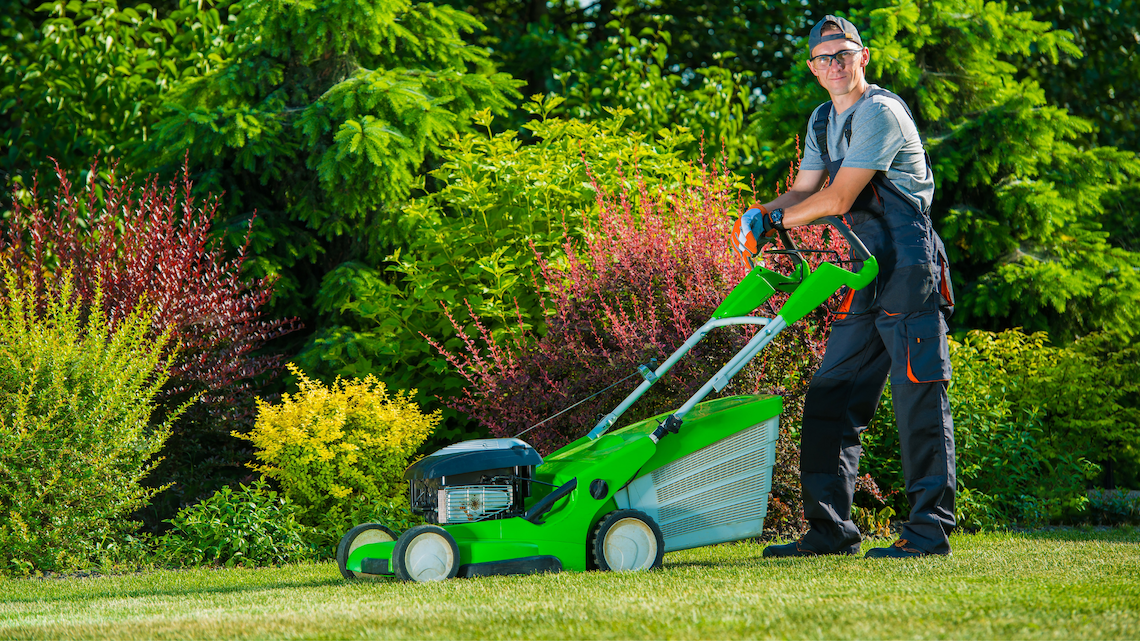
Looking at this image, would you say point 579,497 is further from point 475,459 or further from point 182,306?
point 182,306

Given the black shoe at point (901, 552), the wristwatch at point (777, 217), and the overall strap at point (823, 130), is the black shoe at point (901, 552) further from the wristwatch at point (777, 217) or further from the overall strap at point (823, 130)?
the overall strap at point (823, 130)

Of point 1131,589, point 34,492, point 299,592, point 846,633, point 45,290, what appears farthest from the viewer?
point 45,290

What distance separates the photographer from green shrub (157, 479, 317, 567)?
532 cm

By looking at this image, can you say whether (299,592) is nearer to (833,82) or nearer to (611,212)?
(833,82)

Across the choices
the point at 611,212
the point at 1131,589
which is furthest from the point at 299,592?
the point at 611,212

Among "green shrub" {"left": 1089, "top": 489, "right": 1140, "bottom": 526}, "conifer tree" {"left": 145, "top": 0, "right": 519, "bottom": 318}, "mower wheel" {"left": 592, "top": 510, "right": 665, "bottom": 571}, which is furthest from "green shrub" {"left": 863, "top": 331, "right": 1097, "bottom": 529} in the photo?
"conifer tree" {"left": 145, "top": 0, "right": 519, "bottom": 318}

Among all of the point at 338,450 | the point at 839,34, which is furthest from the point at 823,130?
the point at 338,450

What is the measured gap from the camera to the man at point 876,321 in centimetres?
404

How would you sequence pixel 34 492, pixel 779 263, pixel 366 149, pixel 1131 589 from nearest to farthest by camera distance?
pixel 1131 589 → pixel 34 492 → pixel 779 263 → pixel 366 149

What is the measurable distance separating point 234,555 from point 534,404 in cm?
172

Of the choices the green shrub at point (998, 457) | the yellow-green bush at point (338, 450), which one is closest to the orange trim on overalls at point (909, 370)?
the green shrub at point (998, 457)

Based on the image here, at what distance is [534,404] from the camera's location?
556 cm

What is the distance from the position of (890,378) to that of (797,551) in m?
0.87

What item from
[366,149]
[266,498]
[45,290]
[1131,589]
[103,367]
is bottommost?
[1131,589]
